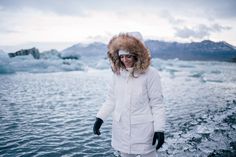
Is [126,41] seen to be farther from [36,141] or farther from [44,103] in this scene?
[44,103]

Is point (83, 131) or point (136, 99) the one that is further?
point (83, 131)

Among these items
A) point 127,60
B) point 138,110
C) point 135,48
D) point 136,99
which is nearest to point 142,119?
point 138,110

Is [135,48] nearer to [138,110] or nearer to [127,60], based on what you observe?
[127,60]

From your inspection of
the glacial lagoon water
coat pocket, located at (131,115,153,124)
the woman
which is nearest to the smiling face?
the woman

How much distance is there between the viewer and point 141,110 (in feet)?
10.8

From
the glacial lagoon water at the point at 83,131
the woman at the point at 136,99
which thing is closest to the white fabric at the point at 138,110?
the woman at the point at 136,99

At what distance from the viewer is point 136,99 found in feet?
10.7

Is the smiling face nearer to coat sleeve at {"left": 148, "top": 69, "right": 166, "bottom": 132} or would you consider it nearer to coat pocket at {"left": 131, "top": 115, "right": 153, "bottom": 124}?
coat sleeve at {"left": 148, "top": 69, "right": 166, "bottom": 132}

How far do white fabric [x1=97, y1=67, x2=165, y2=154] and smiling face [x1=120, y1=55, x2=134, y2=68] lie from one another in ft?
0.29

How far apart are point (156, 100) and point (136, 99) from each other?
234mm

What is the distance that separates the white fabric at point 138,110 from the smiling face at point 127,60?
0.29 ft

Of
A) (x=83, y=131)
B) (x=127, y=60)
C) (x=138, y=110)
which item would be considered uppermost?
(x=127, y=60)

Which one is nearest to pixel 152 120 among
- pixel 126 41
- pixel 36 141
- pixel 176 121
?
pixel 126 41

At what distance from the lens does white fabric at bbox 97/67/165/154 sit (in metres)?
3.24
